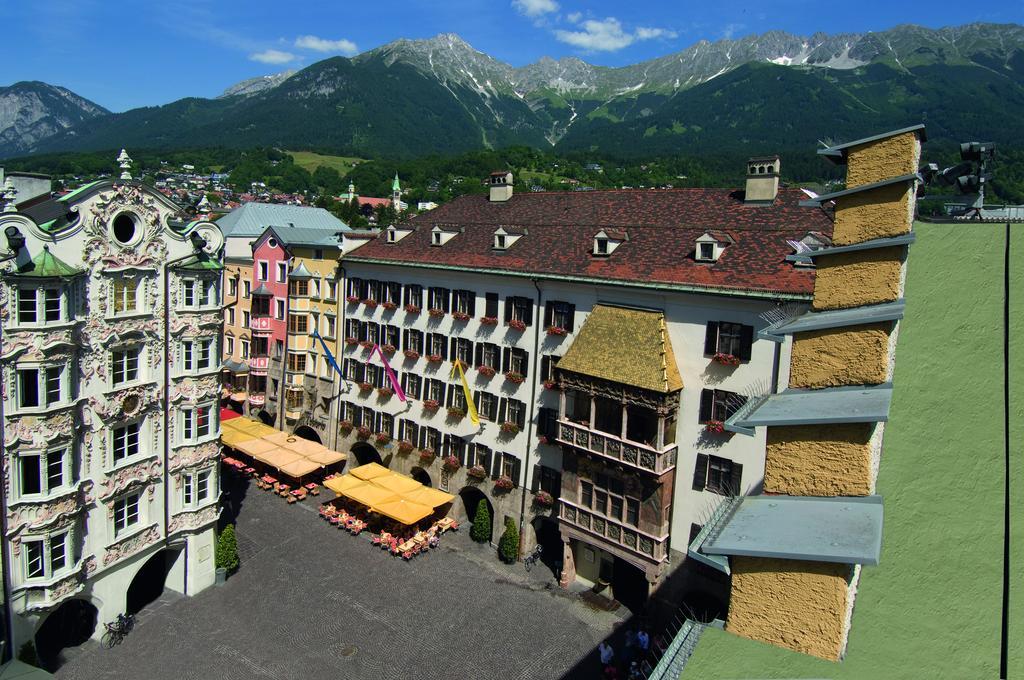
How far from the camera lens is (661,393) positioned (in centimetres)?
2883

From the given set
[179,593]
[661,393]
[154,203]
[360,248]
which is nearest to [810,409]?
[661,393]

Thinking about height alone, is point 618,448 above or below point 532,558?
above

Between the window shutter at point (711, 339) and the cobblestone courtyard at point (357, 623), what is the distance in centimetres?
1429

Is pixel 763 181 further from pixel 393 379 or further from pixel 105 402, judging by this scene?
pixel 105 402

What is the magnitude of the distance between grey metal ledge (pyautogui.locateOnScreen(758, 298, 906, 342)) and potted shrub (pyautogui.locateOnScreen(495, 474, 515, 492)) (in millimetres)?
30640

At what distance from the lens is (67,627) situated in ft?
96.8

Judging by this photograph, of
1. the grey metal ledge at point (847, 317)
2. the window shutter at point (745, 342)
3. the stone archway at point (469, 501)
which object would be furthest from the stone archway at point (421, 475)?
the grey metal ledge at point (847, 317)

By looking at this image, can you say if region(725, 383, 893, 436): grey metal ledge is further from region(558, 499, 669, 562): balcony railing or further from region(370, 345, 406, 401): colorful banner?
region(370, 345, 406, 401): colorful banner

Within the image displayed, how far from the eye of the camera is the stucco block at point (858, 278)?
7277 mm

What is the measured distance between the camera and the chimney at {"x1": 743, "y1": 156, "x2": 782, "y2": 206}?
33938mm

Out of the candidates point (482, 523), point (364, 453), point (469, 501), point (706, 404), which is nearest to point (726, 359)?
point (706, 404)

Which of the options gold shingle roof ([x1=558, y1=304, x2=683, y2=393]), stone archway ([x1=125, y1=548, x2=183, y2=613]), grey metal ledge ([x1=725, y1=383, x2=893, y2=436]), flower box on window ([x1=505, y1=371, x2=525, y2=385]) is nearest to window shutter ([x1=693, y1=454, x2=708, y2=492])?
gold shingle roof ([x1=558, y1=304, x2=683, y2=393])

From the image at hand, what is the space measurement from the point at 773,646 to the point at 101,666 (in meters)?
31.4

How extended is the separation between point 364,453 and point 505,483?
15534 mm
